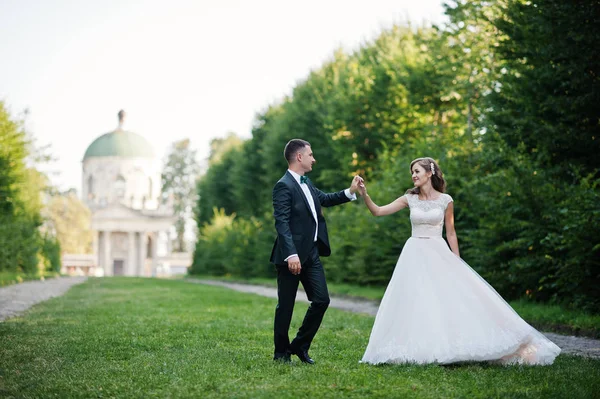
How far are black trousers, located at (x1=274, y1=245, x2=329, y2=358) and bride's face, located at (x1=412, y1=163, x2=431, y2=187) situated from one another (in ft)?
4.80

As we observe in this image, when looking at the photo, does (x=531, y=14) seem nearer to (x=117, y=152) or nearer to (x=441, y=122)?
(x=441, y=122)

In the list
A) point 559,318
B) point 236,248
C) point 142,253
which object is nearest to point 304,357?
point 559,318

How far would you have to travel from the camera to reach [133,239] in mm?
103938

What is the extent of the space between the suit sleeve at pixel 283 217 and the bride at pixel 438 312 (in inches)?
31.8

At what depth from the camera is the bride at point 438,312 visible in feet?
25.8

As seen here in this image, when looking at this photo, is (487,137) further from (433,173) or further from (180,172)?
(180,172)

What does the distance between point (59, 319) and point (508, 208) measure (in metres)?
8.56

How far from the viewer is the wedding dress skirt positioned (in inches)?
309

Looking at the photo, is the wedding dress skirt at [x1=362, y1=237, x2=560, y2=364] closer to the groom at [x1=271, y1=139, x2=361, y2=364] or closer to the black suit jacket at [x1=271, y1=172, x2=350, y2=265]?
the groom at [x1=271, y1=139, x2=361, y2=364]

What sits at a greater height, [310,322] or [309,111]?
[309,111]

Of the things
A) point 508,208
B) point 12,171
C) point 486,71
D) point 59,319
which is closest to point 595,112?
point 508,208

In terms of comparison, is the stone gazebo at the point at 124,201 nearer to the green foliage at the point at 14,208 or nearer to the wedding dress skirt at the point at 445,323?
the green foliage at the point at 14,208

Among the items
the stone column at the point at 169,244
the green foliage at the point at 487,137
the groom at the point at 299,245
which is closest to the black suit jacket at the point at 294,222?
the groom at the point at 299,245

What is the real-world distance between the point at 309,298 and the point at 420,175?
189 cm
